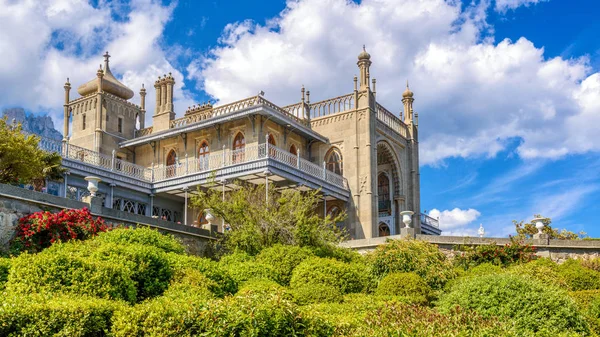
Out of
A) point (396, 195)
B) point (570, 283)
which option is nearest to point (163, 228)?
point (570, 283)

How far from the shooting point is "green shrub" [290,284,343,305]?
13.2m

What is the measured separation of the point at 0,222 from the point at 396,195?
759 inches

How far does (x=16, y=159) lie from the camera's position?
58.1 ft

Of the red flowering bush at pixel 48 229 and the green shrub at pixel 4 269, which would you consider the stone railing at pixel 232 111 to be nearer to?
the red flowering bush at pixel 48 229

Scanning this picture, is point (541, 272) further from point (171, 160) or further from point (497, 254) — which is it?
point (171, 160)

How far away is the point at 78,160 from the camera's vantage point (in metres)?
23.6

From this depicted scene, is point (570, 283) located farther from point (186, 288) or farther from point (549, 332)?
point (186, 288)

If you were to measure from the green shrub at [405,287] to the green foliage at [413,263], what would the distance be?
89 cm

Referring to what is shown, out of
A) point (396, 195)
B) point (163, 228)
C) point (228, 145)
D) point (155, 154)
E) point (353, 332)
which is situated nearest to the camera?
point (353, 332)

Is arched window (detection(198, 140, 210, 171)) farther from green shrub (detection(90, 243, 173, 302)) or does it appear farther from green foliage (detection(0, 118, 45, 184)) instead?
green shrub (detection(90, 243, 173, 302))

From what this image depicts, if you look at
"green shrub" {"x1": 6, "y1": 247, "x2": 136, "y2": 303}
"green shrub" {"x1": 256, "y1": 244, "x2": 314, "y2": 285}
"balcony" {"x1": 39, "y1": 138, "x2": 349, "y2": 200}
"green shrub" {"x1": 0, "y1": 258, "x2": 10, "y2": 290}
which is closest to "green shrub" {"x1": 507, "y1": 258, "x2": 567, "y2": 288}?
"green shrub" {"x1": 256, "y1": 244, "x2": 314, "y2": 285}

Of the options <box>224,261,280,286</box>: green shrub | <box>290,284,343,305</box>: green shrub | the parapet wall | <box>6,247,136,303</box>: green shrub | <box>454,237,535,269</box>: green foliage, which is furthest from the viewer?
the parapet wall

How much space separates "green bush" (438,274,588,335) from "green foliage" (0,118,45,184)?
11.4 metres

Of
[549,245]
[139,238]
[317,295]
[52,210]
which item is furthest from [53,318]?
[549,245]
